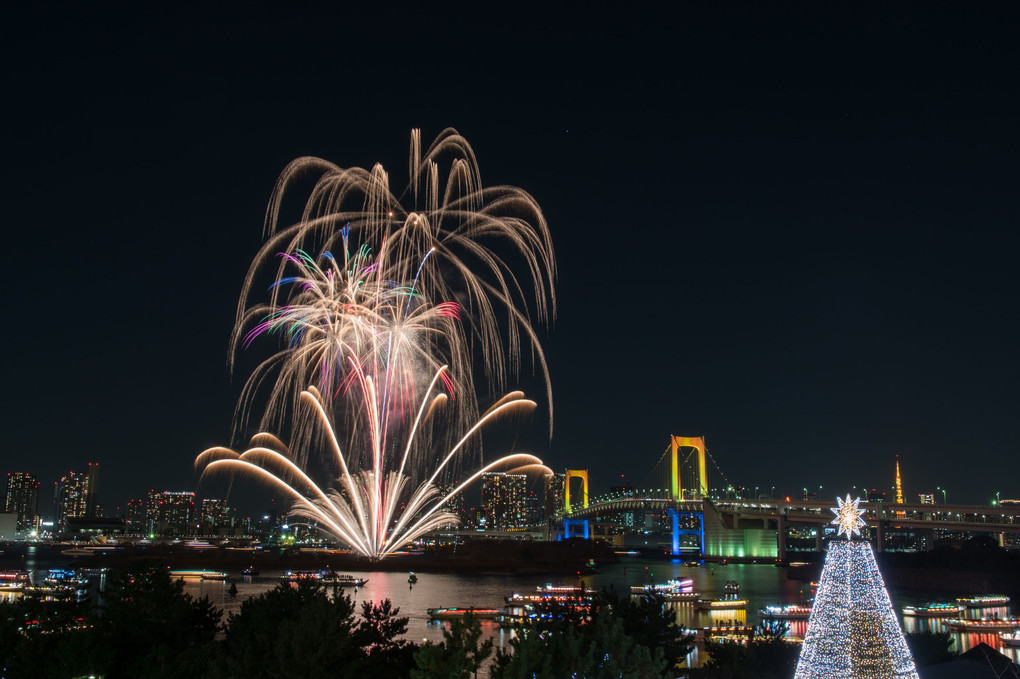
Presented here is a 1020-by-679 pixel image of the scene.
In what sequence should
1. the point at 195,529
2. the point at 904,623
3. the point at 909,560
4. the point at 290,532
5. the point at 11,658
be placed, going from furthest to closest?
the point at 290,532, the point at 195,529, the point at 909,560, the point at 904,623, the point at 11,658

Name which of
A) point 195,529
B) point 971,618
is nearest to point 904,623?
point 971,618

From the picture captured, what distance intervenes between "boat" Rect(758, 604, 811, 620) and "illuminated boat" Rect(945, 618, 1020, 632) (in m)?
4.86

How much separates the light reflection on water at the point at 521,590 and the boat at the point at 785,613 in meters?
0.59

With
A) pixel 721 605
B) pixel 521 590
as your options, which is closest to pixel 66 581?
pixel 521 590

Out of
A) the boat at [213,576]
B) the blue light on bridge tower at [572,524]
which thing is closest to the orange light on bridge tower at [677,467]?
the blue light on bridge tower at [572,524]

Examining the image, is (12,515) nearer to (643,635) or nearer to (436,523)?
(436,523)

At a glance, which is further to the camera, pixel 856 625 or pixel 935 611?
pixel 935 611

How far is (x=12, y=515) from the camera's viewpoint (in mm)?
119688

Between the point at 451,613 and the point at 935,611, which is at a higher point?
the point at 451,613

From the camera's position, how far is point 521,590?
4294 cm

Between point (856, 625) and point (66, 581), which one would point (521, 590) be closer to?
point (66, 581)

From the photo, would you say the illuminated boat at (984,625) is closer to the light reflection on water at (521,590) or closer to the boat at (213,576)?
the light reflection on water at (521,590)

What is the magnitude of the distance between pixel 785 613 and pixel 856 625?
2374 cm

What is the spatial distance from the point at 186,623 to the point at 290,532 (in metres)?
116
